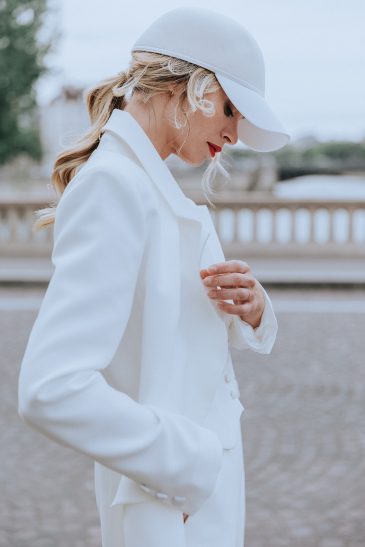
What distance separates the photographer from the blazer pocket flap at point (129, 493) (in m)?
1.37

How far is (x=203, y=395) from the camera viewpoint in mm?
1483

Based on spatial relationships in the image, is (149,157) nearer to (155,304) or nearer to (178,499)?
(155,304)

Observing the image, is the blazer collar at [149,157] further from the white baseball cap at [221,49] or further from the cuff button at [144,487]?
the cuff button at [144,487]

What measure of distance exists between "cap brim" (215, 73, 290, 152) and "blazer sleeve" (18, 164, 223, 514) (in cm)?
25

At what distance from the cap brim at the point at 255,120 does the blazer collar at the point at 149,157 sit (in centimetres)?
15

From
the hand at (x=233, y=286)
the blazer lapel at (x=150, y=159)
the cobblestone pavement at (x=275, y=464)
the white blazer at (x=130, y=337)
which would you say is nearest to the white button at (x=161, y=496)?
the white blazer at (x=130, y=337)

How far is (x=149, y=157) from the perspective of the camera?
1.45 meters

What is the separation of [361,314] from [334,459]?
226 inches

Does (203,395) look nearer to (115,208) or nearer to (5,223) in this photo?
(115,208)

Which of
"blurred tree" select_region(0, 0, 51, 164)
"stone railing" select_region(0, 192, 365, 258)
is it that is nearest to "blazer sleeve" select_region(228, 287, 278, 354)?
"stone railing" select_region(0, 192, 365, 258)

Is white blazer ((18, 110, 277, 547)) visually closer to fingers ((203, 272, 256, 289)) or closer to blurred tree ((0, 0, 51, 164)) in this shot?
fingers ((203, 272, 256, 289))

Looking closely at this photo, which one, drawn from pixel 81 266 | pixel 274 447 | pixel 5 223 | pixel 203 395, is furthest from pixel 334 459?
pixel 5 223

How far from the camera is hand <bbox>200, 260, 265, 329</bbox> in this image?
1.46 meters

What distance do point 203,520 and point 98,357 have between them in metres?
0.43
